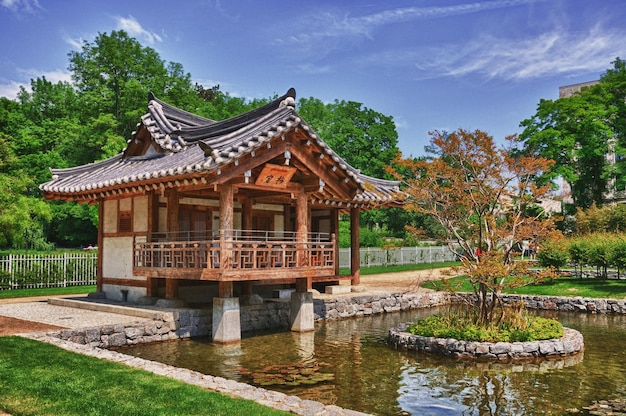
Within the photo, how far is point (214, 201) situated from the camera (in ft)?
63.0

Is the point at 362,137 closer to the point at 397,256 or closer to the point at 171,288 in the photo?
the point at 397,256

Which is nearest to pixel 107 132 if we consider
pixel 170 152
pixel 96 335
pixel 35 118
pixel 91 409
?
pixel 35 118

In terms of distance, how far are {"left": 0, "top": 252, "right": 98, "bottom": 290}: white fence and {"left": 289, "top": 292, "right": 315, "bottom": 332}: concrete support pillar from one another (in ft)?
44.7

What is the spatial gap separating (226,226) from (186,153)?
3300 mm

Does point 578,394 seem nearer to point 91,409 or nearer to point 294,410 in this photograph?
point 294,410

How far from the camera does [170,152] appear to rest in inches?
722

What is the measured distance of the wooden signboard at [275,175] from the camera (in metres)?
15.7

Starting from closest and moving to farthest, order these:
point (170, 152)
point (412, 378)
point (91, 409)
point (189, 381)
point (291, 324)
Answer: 1. point (91, 409)
2. point (189, 381)
3. point (412, 378)
4. point (291, 324)
5. point (170, 152)

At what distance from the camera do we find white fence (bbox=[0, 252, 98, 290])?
23.6 meters

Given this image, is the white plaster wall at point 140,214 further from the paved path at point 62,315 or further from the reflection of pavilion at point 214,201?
the paved path at point 62,315

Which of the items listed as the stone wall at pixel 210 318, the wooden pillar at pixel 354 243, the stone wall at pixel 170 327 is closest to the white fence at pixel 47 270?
the stone wall at pixel 210 318

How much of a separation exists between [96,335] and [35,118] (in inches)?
1618

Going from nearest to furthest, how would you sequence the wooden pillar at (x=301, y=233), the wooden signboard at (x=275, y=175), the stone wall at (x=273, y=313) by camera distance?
the stone wall at (x=273, y=313) → the wooden signboard at (x=275, y=175) → the wooden pillar at (x=301, y=233)

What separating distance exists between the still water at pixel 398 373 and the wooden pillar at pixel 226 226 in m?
2.26
